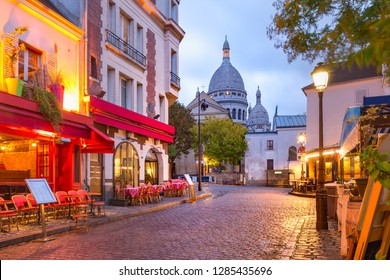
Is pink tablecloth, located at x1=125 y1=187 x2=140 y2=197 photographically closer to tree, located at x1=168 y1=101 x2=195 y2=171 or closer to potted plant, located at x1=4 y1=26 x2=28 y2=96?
potted plant, located at x1=4 y1=26 x2=28 y2=96

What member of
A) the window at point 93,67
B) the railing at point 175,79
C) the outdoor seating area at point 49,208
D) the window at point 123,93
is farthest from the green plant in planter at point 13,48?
the railing at point 175,79

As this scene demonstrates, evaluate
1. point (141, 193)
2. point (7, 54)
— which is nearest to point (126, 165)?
point (141, 193)

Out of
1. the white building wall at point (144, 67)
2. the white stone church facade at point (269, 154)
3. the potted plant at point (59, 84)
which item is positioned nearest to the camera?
the potted plant at point (59, 84)

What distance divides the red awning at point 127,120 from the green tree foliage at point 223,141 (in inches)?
1391

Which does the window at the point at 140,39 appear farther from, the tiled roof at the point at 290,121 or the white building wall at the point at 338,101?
the tiled roof at the point at 290,121

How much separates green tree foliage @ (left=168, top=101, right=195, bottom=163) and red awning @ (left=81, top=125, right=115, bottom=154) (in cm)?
3708

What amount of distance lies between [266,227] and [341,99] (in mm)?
25048

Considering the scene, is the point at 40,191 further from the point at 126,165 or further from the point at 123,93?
the point at 123,93

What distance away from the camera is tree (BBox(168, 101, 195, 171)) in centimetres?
5278

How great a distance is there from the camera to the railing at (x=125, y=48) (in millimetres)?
18016

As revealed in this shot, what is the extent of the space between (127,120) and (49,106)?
268 inches

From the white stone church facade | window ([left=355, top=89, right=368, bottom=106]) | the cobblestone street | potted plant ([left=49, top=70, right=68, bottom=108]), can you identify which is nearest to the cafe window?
potted plant ([left=49, top=70, right=68, bottom=108])

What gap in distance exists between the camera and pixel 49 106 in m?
12.1
